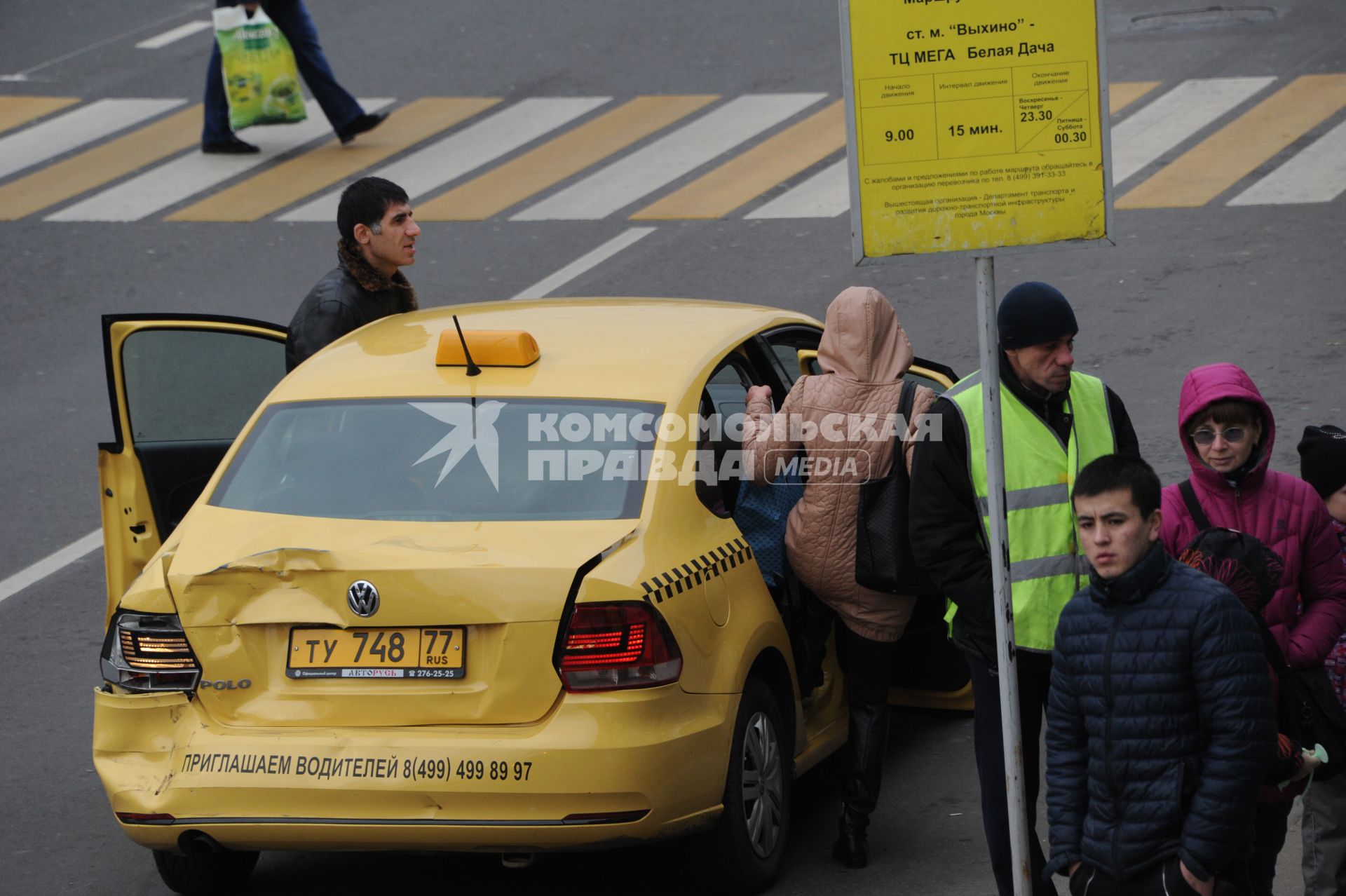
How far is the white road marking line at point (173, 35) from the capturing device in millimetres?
19734

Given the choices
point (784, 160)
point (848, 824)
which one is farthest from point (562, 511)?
point (784, 160)

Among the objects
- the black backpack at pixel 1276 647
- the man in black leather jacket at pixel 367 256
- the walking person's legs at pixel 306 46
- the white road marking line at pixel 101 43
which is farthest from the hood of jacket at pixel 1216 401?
the white road marking line at pixel 101 43

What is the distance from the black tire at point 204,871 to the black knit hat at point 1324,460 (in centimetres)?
335

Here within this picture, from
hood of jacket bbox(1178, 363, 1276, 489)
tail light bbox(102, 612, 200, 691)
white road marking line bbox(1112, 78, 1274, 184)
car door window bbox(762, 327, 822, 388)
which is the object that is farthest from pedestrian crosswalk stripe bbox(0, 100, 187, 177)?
hood of jacket bbox(1178, 363, 1276, 489)

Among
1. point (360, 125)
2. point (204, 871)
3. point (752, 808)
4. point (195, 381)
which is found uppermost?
point (360, 125)

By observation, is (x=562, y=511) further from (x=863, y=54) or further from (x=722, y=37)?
(x=722, y=37)

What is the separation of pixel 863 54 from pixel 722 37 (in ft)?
46.3

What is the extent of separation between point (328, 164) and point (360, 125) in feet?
1.67

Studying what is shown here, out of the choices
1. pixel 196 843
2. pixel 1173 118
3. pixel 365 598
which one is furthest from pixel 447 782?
pixel 1173 118

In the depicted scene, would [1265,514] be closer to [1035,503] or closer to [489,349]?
[1035,503]

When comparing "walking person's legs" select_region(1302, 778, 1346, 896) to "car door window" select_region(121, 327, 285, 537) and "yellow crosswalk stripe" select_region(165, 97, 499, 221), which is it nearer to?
"car door window" select_region(121, 327, 285, 537)

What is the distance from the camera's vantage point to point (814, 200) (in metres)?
14.0

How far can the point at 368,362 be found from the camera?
6.03m

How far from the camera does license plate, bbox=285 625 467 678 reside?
5.05m
